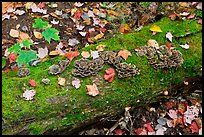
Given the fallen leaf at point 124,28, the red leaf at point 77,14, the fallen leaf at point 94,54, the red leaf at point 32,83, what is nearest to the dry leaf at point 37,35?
the red leaf at point 77,14

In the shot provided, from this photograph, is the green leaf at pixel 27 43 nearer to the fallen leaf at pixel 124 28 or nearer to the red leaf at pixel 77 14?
the red leaf at pixel 77 14

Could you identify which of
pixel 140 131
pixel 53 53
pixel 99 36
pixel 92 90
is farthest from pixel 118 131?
pixel 99 36

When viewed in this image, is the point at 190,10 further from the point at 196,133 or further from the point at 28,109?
the point at 28,109

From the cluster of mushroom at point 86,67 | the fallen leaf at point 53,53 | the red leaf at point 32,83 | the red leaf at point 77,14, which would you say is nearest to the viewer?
the red leaf at point 32,83

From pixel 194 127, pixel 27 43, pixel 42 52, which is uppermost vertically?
pixel 27 43

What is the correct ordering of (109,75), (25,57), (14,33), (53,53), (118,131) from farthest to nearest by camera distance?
(14,33)
(53,53)
(25,57)
(118,131)
(109,75)

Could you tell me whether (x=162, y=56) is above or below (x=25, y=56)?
above

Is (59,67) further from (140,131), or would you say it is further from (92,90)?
(140,131)
